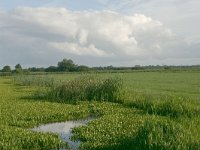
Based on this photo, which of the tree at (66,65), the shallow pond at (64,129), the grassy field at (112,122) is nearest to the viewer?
the grassy field at (112,122)

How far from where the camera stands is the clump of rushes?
29922 mm

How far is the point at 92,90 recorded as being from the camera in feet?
101

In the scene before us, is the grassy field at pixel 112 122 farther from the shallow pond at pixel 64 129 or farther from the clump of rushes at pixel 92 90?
the shallow pond at pixel 64 129

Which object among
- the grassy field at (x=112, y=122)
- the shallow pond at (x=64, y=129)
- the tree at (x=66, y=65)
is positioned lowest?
the shallow pond at (x=64, y=129)

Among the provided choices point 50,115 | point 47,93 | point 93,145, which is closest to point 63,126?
point 50,115

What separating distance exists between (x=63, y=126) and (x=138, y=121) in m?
4.14

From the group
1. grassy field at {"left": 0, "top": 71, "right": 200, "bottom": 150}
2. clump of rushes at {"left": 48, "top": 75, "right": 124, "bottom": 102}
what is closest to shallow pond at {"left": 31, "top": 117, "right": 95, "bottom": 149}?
grassy field at {"left": 0, "top": 71, "right": 200, "bottom": 150}

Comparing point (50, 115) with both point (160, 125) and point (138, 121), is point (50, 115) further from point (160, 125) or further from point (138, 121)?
point (160, 125)

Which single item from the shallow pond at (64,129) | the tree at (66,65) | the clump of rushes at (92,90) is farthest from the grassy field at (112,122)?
the tree at (66,65)

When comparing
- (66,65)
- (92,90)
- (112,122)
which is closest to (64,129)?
(112,122)

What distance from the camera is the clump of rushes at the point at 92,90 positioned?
29922mm

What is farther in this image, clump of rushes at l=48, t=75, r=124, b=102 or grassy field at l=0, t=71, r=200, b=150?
clump of rushes at l=48, t=75, r=124, b=102

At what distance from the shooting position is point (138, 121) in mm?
18438

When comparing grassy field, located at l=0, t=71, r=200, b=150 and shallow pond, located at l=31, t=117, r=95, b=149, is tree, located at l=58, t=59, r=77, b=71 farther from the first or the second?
shallow pond, located at l=31, t=117, r=95, b=149
